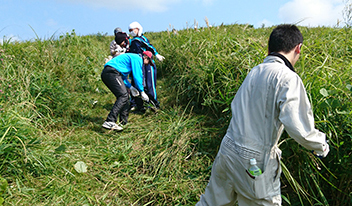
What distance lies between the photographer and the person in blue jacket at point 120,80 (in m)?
4.79

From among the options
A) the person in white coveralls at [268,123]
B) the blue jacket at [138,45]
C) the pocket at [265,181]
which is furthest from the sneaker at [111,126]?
the pocket at [265,181]

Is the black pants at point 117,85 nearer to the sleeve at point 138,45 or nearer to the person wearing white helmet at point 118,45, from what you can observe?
the sleeve at point 138,45

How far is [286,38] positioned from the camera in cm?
199

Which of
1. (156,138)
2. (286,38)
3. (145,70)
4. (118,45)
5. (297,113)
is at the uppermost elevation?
(118,45)

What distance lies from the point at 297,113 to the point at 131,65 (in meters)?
A: 3.68

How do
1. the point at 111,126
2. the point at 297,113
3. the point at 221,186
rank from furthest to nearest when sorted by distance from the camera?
the point at 111,126, the point at 221,186, the point at 297,113

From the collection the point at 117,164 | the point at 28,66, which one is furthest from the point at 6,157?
the point at 28,66

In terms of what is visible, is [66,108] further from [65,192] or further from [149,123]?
[65,192]

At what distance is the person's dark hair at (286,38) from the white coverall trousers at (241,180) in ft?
2.43

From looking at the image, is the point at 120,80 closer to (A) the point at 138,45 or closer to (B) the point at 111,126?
(B) the point at 111,126

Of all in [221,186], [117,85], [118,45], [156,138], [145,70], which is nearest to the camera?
[221,186]

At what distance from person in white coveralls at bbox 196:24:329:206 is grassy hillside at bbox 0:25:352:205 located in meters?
1.06

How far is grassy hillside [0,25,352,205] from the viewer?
117 inches

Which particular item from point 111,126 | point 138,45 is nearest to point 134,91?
point 111,126
